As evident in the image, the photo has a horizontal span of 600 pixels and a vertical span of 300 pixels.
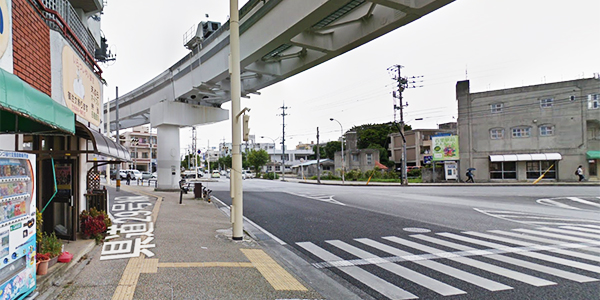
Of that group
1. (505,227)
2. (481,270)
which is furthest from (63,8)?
(505,227)

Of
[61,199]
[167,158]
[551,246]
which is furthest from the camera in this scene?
[167,158]

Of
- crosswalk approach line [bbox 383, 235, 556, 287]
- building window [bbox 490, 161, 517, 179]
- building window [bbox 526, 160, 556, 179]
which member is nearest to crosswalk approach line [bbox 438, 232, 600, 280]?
crosswalk approach line [bbox 383, 235, 556, 287]

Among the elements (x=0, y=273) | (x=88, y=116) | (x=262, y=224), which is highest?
(x=88, y=116)

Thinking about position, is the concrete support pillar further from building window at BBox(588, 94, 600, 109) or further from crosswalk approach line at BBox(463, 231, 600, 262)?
building window at BBox(588, 94, 600, 109)

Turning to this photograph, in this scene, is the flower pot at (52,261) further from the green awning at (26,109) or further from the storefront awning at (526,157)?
the storefront awning at (526,157)

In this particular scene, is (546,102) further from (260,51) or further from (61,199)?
(61,199)

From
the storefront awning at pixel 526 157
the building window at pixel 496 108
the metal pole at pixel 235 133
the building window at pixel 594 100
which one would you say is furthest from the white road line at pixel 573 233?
the building window at pixel 594 100

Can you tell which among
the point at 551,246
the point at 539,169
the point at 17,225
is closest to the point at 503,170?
→ the point at 539,169

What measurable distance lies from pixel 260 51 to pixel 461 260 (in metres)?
9.64

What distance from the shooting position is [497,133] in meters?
40.5

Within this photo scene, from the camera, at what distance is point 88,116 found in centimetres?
1061

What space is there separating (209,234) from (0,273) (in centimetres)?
595

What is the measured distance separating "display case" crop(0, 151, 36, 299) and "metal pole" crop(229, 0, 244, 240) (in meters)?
4.77

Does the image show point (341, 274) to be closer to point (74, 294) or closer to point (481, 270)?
point (481, 270)
